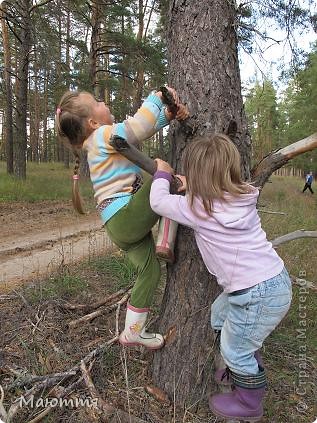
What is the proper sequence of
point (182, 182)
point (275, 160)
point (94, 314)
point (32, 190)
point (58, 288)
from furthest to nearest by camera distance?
point (32, 190) → point (58, 288) → point (94, 314) → point (275, 160) → point (182, 182)

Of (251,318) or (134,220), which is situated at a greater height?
(134,220)

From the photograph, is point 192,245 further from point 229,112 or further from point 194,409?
point 194,409

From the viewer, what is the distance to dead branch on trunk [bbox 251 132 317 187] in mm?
2305

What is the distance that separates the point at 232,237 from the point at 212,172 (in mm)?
349

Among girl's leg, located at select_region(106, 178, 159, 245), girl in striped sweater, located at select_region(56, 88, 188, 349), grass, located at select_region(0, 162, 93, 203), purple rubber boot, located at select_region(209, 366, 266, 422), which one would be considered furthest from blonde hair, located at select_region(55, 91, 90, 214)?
grass, located at select_region(0, 162, 93, 203)

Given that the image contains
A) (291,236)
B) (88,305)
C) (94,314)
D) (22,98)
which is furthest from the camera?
(22,98)

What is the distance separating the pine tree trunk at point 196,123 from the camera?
2.38 meters

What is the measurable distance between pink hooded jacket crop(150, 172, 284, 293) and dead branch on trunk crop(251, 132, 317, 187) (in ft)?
1.18

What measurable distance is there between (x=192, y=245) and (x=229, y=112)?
0.83 metres

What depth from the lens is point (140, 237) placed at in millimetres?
2525

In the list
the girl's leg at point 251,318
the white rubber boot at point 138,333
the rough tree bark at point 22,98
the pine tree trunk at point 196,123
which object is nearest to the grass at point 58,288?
the white rubber boot at point 138,333

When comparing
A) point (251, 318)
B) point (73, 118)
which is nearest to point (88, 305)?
point (73, 118)

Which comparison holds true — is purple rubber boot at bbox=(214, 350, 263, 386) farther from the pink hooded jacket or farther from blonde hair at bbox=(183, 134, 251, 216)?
blonde hair at bbox=(183, 134, 251, 216)

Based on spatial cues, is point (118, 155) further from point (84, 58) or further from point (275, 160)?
point (84, 58)
